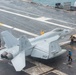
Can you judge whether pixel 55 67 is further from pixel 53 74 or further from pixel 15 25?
pixel 15 25

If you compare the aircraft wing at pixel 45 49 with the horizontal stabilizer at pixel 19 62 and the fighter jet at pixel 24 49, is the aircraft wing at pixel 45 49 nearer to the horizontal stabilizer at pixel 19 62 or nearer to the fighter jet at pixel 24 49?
the fighter jet at pixel 24 49

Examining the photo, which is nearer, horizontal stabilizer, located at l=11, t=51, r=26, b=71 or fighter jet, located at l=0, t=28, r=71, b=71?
horizontal stabilizer, located at l=11, t=51, r=26, b=71

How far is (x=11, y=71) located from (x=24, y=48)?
3.76 metres

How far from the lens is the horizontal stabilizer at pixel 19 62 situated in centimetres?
3336

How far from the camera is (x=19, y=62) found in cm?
3434

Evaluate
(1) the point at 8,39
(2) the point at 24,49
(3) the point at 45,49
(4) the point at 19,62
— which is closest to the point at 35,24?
(3) the point at 45,49

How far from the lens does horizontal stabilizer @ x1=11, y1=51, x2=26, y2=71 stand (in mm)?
33356

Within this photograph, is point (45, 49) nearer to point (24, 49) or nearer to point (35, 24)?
point (24, 49)

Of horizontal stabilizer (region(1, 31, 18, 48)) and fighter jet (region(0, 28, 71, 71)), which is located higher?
horizontal stabilizer (region(1, 31, 18, 48))

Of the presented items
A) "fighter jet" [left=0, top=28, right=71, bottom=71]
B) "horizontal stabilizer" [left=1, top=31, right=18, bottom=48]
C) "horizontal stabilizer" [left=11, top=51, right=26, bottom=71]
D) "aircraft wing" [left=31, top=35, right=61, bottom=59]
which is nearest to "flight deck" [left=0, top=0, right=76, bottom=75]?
"aircraft wing" [left=31, top=35, right=61, bottom=59]

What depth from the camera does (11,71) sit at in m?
36.3

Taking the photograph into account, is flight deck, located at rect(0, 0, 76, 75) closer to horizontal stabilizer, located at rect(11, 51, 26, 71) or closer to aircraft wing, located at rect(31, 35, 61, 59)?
aircraft wing, located at rect(31, 35, 61, 59)

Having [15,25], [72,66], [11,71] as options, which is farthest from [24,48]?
[15,25]

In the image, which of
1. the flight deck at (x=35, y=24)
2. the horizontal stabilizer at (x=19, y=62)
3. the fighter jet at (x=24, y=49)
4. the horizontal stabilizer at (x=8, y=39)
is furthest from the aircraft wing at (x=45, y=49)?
the horizontal stabilizer at (x=8, y=39)
